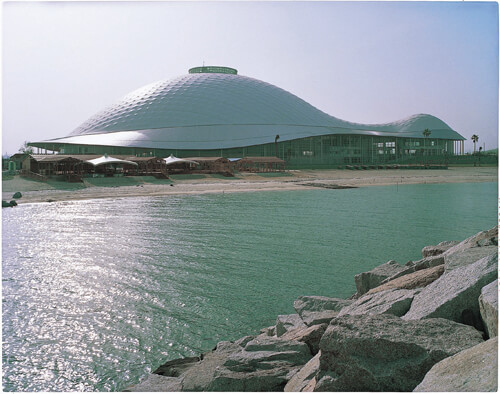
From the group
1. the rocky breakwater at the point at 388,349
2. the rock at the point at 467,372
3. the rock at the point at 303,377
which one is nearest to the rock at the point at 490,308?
the rocky breakwater at the point at 388,349

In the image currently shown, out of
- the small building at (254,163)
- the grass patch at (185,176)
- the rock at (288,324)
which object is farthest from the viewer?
the small building at (254,163)

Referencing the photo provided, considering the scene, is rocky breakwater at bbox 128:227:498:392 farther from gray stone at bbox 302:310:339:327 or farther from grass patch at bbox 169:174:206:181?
grass patch at bbox 169:174:206:181

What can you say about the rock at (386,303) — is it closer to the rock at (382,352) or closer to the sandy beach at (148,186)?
the rock at (382,352)

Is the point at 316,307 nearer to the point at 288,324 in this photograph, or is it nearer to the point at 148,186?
the point at 288,324

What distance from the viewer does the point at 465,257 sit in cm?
564

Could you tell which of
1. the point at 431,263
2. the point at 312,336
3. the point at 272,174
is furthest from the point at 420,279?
the point at 272,174

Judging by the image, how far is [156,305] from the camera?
8.31m

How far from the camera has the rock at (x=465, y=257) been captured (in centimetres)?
551

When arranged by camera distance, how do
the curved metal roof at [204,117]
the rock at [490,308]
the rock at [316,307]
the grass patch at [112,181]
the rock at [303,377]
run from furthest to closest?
the curved metal roof at [204,117], the grass patch at [112,181], the rock at [316,307], the rock at [303,377], the rock at [490,308]

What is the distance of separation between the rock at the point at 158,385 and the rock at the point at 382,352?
6.82 ft

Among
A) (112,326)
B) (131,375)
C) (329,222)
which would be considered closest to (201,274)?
(112,326)

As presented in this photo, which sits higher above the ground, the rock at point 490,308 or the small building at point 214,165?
the small building at point 214,165

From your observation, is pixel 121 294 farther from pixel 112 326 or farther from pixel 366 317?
pixel 366 317

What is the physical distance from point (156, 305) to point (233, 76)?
83.6m
